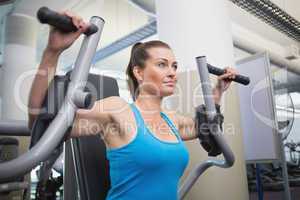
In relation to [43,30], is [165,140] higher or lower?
lower

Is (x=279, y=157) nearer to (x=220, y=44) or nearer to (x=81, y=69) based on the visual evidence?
(x=220, y=44)

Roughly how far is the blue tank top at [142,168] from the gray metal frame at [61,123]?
1.35 feet

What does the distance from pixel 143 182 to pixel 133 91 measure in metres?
0.50

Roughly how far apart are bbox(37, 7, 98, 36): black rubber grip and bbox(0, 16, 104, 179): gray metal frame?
110 millimetres

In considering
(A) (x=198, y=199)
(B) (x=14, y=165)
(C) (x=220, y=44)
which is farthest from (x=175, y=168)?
(C) (x=220, y=44)

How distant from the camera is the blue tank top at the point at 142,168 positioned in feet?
3.49

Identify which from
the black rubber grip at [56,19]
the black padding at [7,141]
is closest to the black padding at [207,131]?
the black rubber grip at [56,19]

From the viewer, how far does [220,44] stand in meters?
2.03

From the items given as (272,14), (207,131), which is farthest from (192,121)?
(272,14)

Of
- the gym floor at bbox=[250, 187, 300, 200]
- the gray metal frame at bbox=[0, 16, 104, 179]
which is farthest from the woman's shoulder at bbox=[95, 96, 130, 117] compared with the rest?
the gym floor at bbox=[250, 187, 300, 200]

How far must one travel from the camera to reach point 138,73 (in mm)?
1332

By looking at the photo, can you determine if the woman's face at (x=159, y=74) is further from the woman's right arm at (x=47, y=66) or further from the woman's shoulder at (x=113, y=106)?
the woman's right arm at (x=47, y=66)

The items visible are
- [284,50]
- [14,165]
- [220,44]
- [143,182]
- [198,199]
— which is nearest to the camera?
[14,165]

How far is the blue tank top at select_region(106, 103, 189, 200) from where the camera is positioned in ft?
3.49
